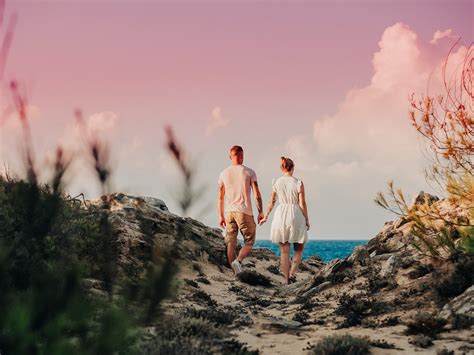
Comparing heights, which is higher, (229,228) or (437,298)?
(229,228)

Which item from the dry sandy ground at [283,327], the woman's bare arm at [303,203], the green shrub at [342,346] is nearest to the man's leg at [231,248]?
the dry sandy ground at [283,327]

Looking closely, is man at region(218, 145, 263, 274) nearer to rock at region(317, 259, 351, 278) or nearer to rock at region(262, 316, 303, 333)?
rock at region(317, 259, 351, 278)

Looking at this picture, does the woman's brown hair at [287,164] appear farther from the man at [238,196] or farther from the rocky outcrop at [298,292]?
the rocky outcrop at [298,292]

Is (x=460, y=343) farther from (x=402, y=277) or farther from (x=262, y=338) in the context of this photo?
(x=402, y=277)

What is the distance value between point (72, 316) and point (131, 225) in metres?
11.2

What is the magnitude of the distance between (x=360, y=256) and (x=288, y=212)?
80.2 inches

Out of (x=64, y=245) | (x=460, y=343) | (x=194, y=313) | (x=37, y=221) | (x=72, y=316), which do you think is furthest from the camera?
(x=64, y=245)

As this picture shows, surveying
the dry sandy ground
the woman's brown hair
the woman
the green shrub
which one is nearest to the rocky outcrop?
the dry sandy ground

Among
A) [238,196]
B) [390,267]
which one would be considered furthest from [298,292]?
[238,196]

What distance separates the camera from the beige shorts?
583 inches

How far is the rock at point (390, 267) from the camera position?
12372 mm

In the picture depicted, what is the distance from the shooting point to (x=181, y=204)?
12.5ft

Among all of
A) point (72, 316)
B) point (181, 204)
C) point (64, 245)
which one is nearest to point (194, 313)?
point (64, 245)

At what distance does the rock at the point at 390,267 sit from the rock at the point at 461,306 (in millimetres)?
2834
